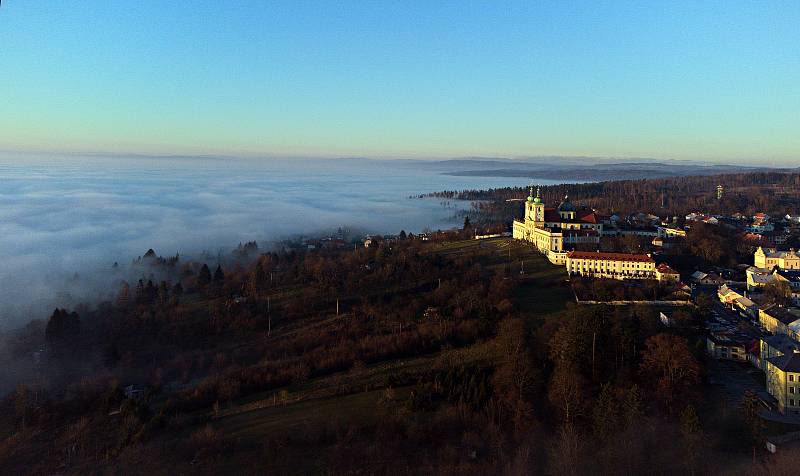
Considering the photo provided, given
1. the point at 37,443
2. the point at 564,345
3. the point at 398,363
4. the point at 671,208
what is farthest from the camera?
the point at 671,208

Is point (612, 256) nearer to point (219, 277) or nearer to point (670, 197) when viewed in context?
point (219, 277)

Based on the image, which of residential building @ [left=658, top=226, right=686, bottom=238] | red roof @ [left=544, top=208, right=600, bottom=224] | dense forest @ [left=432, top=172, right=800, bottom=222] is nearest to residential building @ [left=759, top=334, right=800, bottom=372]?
red roof @ [left=544, top=208, right=600, bottom=224]

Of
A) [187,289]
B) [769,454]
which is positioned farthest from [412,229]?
[769,454]

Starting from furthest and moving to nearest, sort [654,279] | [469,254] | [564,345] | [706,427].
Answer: [469,254] < [654,279] < [564,345] < [706,427]

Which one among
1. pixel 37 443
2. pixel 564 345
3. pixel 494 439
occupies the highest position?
pixel 564 345

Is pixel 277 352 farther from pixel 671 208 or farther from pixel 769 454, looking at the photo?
pixel 671 208

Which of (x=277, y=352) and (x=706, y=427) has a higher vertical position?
(x=706, y=427)
